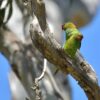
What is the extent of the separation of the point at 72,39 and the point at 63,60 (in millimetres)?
69

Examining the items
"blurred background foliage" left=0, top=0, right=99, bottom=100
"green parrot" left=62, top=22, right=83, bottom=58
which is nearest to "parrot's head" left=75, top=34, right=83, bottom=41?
"green parrot" left=62, top=22, right=83, bottom=58

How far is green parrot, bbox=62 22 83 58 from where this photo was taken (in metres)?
0.68

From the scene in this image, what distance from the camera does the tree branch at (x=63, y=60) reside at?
715mm

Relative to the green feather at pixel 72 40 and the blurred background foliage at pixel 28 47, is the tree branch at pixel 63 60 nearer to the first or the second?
the green feather at pixel 72 40

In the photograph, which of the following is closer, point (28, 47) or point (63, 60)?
point (63, 60)

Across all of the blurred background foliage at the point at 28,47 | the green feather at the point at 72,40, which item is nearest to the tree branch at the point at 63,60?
the green feather at the point at 72,40

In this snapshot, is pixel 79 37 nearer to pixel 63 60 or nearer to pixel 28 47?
pixel 63 60

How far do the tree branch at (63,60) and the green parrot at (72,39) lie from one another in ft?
0.07

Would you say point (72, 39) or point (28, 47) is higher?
point (28, 47)

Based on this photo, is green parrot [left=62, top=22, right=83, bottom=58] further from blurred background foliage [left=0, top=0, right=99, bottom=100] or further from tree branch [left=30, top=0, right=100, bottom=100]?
blurred background foliage [left=0, top=0, right=99, bottom=100]

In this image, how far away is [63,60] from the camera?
74cm

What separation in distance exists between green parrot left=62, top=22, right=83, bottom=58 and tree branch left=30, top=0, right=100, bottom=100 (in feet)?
0.07

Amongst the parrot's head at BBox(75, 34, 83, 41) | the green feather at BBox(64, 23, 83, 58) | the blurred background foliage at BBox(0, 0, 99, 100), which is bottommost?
the parrot's head at BBox(75, 34, 83, 41)

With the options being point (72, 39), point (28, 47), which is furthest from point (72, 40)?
point (28, 47)
